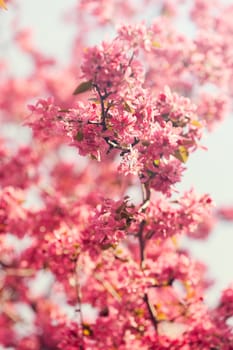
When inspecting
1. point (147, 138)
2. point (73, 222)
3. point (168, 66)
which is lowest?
point (147, 138)

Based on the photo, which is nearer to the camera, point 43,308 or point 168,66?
point 168,66

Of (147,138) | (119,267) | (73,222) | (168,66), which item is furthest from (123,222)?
(168,66)

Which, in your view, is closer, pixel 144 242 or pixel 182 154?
pixel 182 154

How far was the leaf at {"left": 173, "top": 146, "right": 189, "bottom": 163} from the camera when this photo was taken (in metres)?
3.47

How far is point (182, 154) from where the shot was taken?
11.4ft

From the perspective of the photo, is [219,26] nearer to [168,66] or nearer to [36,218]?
[168,66]

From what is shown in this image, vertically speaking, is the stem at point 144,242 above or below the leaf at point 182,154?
below

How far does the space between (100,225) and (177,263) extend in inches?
58.3

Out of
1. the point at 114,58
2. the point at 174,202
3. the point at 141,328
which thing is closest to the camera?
the point at 114,58

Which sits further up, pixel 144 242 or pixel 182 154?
pixel 182 154

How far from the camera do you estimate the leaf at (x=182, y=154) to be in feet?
11.4

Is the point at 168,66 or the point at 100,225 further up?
the point at 168,66

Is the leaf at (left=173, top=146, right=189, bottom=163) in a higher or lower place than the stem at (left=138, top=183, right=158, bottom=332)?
higher

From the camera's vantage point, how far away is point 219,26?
7.88 m
